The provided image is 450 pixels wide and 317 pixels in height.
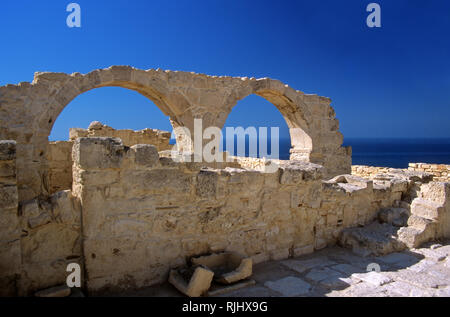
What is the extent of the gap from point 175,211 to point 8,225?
1.30 metres

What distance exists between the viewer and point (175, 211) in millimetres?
3002

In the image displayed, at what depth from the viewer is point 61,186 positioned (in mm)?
7652

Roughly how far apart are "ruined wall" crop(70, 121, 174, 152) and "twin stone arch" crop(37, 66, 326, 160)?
8.23 feet

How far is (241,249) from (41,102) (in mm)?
4857

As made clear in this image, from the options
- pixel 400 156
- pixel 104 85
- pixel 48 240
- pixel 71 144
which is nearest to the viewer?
pixel 48 240

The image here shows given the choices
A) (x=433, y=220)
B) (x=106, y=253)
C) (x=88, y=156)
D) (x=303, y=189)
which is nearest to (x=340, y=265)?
(x=303, y=189)

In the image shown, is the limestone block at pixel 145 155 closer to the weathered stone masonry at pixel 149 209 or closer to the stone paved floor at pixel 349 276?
the weathered stone masonry at pixel 149 209

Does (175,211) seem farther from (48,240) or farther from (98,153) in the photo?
(48,240)

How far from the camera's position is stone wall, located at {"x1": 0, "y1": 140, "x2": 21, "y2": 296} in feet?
7.67

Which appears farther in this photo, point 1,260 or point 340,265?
point 340,265

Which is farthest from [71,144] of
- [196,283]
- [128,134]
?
[196,283]

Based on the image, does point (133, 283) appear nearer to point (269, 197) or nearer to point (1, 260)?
point (1, 260)

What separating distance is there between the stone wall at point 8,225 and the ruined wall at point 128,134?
6.94m

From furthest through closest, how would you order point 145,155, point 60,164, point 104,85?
point 60,164 → point 104,85 → point 145,155
